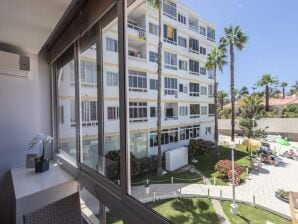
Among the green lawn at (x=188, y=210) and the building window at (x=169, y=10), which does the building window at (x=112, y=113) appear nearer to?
the green lawn at (x=188, y=210)

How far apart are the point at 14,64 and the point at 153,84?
179cm

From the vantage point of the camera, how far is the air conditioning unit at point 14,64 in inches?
90.4

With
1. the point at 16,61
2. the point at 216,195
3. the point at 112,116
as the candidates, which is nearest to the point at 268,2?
the point at 216,195

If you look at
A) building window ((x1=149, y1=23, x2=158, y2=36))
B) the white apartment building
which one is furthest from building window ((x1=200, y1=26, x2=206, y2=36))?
building window ((x1=149, y1=23, x2=158, y2=36))

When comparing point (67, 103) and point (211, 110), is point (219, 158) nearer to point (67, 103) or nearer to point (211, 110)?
point (211, 110)

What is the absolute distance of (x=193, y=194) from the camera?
118 centimetres

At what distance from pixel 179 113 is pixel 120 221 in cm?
87

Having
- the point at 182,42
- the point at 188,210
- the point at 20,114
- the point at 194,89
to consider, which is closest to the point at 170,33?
the point at 182,42

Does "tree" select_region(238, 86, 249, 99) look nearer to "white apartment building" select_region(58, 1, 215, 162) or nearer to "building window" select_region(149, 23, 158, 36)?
"white apartment building" select_region(58, 1, 215, 162)

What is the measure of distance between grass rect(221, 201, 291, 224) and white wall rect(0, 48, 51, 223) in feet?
8.11

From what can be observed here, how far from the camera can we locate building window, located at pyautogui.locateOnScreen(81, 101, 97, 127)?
1.78m

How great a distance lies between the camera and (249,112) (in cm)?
81

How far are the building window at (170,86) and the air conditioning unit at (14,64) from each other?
1.86 m

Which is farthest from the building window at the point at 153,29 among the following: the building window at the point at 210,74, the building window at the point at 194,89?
the building window at the point at 210,74
